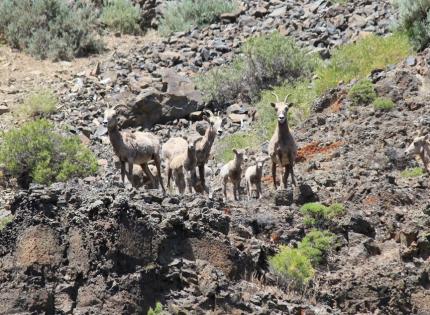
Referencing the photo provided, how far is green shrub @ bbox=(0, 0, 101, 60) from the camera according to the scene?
39125mm

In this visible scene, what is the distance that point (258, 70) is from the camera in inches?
1377

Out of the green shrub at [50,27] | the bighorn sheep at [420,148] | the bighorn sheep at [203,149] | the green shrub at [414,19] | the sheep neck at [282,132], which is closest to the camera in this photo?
the sheep neck at [282,132]

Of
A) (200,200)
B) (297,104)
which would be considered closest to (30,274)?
(200,200)

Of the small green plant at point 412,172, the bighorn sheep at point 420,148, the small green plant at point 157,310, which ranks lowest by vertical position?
the small green plant at point 157,310

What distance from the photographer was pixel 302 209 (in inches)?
717

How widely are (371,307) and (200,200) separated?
2.69 metres

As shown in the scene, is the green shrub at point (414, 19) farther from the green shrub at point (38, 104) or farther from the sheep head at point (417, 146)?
the green shrub at point (38, 104)

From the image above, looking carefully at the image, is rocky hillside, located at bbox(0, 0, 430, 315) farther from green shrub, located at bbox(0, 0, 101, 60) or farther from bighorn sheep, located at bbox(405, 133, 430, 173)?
green shrub, located at bbox(0, 0, 101, 60)

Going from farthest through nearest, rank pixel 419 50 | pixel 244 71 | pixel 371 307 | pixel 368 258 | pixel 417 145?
pixel 244 71
pixel 419 50
pixel 417 145
pixel 368 258
pixel 371 307

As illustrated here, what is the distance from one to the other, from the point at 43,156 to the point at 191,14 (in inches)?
625

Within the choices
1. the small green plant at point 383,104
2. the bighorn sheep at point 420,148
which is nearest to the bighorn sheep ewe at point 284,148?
the bighorn sheep at point 420,148

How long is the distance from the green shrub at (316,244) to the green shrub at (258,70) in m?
16.4

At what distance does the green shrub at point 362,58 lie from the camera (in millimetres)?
30109

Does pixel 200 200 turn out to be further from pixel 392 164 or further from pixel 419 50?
pixel 419 50
